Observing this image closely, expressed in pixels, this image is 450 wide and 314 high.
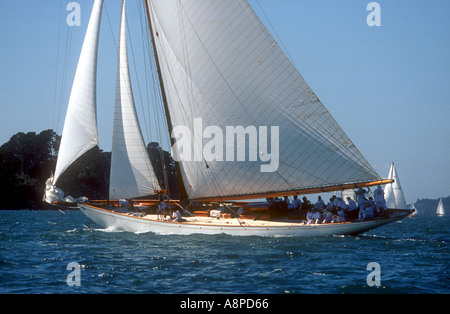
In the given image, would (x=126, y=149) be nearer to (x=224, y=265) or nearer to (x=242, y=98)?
(x=242, y=98)

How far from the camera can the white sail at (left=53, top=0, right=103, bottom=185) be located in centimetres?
2964

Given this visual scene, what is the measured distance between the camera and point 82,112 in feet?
97.3

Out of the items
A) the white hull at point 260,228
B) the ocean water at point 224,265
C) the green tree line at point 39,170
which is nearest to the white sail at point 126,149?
the white hull at point 260,228

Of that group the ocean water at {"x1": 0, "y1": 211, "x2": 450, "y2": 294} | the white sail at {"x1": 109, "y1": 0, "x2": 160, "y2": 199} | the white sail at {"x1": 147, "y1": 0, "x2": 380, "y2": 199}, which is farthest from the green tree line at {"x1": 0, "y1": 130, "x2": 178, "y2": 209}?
the ocean water at {"x1": 0, "y1": 211, "x2": 450, "y2": 294}

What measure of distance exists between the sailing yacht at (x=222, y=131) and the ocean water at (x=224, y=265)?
257cm

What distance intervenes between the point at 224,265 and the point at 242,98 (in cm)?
1132

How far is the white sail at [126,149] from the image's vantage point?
3061 centimetres

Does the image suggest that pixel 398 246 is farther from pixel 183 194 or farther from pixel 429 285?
pixel 183 194

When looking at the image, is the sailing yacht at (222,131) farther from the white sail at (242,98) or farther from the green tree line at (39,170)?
the green tree line at (39,170)

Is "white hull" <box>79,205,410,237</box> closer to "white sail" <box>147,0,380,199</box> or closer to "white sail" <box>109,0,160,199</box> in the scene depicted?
"white sail" <box>109,0,160,199</box>

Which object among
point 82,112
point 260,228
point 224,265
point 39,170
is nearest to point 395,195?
point 39,170

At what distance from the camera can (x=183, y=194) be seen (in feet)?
100

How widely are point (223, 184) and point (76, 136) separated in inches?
342
